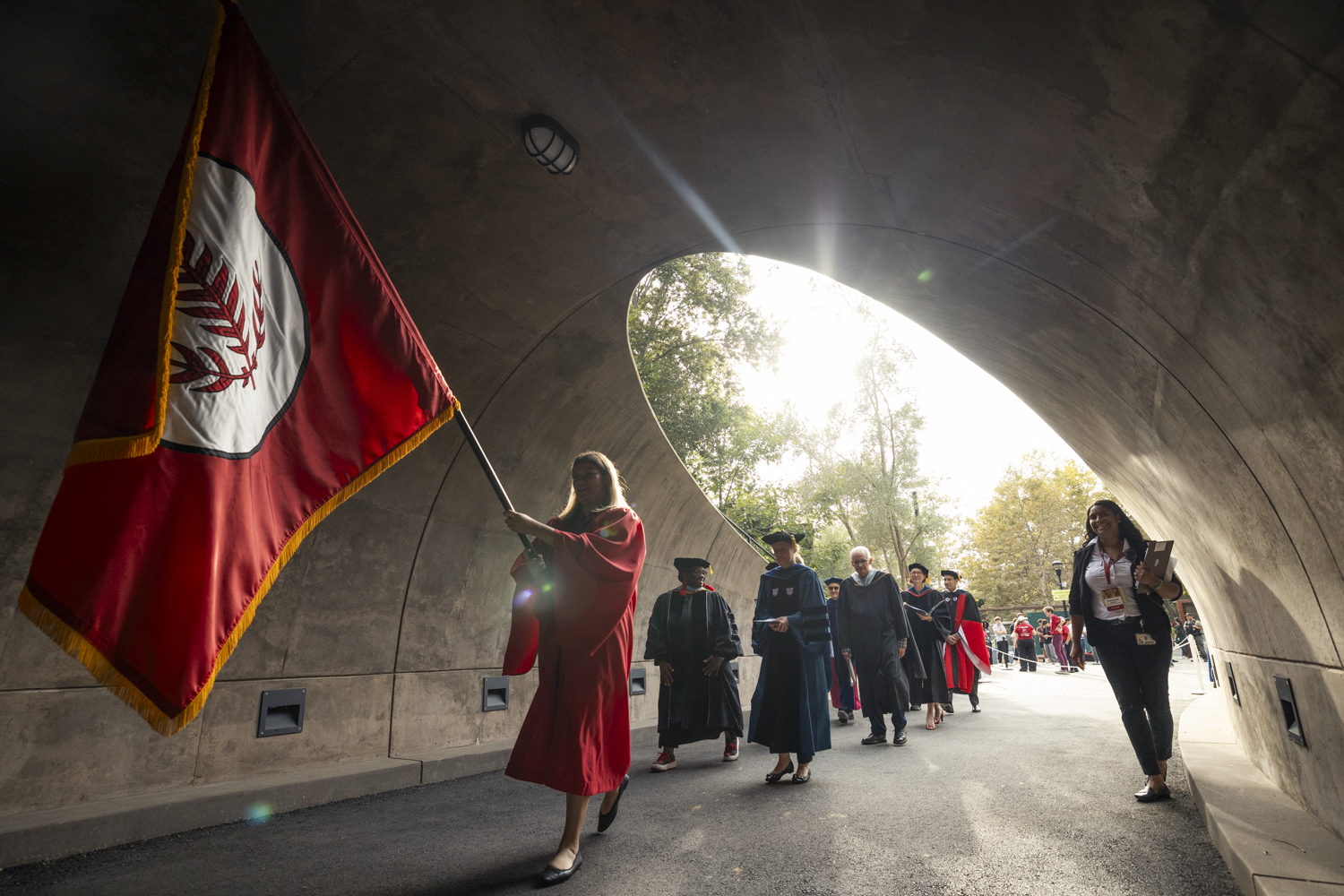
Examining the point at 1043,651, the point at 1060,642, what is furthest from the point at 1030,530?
the point at 1060,642

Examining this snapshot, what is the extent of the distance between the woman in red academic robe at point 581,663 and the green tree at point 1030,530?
49.1m

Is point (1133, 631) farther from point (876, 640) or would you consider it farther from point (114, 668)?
point (114, 668)

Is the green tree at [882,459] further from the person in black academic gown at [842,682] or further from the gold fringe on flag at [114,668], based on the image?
the gold fringe on flag at [114,668]

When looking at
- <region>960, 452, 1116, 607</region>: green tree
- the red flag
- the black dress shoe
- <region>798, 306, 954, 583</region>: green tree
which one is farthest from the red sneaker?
<region>960, 452, 1116, 607</region>: green tree

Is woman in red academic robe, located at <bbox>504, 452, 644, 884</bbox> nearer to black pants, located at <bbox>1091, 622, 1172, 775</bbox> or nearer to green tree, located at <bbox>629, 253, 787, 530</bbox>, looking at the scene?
black pants, located at <bbox>1091, 622, 1172, 775</bbox>

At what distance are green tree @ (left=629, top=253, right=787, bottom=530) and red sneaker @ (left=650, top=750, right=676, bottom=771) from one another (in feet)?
44.5

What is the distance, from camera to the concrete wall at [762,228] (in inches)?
91.1

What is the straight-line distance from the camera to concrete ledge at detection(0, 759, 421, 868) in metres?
3.46

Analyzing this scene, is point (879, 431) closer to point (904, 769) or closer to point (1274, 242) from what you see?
point (904, 769)

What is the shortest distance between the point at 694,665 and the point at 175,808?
427 cm

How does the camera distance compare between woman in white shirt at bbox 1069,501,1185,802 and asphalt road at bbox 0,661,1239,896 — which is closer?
asphalt road at bbox 0,661,1239,896

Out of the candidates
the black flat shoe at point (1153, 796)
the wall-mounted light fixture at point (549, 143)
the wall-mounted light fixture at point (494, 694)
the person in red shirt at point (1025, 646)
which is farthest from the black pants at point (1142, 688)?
the person in red shirt at point (1025, 646)

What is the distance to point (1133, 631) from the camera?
4.52 m

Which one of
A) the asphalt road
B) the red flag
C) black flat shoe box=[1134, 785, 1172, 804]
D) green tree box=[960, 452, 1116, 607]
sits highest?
green tree box=[960, 452, 1116, 607]
